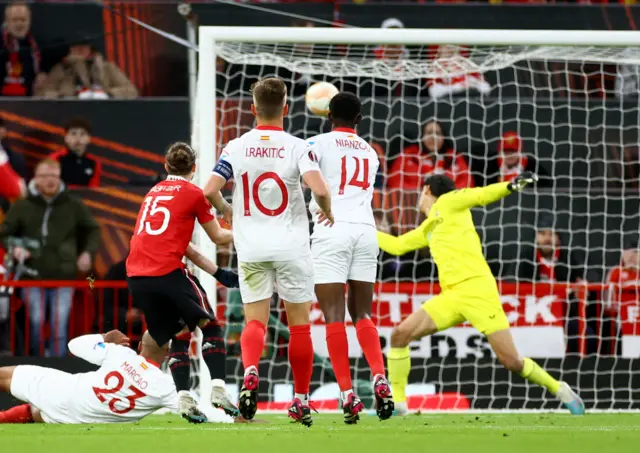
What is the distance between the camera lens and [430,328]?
8859mm

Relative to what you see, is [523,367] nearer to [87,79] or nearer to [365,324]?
[365,324]

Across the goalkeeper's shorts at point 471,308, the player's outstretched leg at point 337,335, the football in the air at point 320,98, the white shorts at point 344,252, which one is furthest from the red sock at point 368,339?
the goalkeeper's shorts at point 471,308

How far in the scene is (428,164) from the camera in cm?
1163

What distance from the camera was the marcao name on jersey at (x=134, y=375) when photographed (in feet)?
22.2

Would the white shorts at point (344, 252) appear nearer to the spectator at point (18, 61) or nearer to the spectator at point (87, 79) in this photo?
the spectator at point (87, 79)

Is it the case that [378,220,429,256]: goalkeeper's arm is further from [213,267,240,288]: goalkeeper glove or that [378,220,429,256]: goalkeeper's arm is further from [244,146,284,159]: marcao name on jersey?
[244,146,284,159]: marcao name on jersey

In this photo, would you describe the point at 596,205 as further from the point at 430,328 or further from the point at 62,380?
the point at 62,380

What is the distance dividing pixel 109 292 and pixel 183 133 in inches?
98.6

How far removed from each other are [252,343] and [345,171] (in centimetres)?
132

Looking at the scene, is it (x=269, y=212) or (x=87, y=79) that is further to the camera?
(x=87, y=79)

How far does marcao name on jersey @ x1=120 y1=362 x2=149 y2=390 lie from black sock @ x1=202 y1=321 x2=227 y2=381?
16.5 inches

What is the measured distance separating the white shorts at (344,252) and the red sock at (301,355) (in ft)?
1.73

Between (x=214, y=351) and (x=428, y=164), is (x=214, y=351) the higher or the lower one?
the lower one

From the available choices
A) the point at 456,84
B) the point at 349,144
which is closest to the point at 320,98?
the point at 349,144
